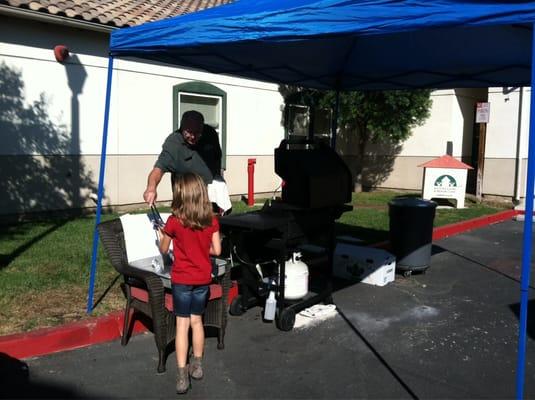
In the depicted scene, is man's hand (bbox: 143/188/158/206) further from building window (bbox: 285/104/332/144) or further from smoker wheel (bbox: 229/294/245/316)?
building window (bbox: 285/104/332/144)

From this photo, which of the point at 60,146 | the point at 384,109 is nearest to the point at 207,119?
the point at 60,146

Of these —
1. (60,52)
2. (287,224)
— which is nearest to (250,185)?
(60,52)

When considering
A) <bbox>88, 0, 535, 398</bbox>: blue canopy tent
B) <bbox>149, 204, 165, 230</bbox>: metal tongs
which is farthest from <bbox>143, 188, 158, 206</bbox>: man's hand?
<bbox>88, 0, 535, 398</bbox>: blue canopy tent

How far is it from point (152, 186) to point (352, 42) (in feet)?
10.7

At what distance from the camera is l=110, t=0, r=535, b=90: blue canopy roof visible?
326 centimetres

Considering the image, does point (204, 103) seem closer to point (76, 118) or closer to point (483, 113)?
point (76, 118)

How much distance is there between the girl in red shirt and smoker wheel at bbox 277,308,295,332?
1296 millimetres

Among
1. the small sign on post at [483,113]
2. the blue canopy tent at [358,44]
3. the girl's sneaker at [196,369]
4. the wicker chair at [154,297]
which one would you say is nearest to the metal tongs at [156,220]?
the wicker chair at [154,297]

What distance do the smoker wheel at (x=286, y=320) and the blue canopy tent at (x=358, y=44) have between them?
67.1 inches

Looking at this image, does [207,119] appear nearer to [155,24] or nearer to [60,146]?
[60,146]

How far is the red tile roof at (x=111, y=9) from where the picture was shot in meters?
8.61

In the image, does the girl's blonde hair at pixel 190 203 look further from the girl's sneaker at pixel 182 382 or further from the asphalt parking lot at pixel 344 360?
the asphalt parking lot at pixel 344 360

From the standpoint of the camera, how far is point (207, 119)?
39.1ft

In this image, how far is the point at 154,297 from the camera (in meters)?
3.89
